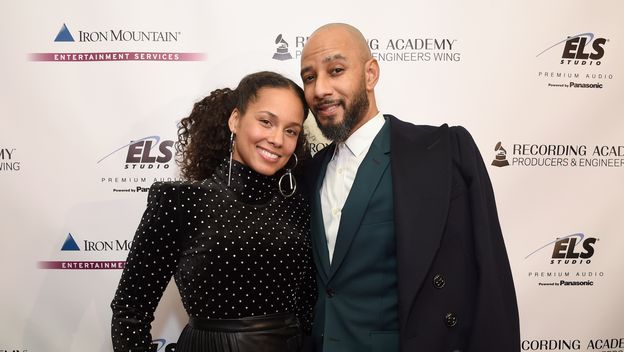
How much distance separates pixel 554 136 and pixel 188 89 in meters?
1.65

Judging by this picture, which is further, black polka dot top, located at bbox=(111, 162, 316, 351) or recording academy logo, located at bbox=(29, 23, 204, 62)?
recording academy logo, located at bbox=(29, 23, 204, 62)

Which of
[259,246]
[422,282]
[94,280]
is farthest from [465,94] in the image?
[94,280]

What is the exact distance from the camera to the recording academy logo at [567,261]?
2150 millimetres

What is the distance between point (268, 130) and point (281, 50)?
756 millimetres

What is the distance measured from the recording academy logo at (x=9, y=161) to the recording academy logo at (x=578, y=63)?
2357mm

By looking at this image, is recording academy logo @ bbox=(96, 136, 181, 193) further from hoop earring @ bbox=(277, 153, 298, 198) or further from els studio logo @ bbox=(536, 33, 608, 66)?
els studio logo @ bbox=(536, 33, 608, 66)

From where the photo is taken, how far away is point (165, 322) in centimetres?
214

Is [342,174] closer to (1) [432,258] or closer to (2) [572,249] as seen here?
(1) [432,258]

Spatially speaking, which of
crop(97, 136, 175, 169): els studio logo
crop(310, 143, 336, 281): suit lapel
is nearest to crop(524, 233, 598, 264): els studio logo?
crop(310, 143, 336, 281): suit lapel

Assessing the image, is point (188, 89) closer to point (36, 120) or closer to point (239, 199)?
Answer: point (36, 120)

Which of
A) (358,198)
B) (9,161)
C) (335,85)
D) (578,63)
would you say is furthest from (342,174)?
(9,161)

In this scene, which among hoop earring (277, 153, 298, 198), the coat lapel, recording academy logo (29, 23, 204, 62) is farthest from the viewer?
recording academy logo (29, 23, 204, 62)

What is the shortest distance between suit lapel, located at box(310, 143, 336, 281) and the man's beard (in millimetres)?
127

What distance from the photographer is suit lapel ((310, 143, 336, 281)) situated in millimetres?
1483
